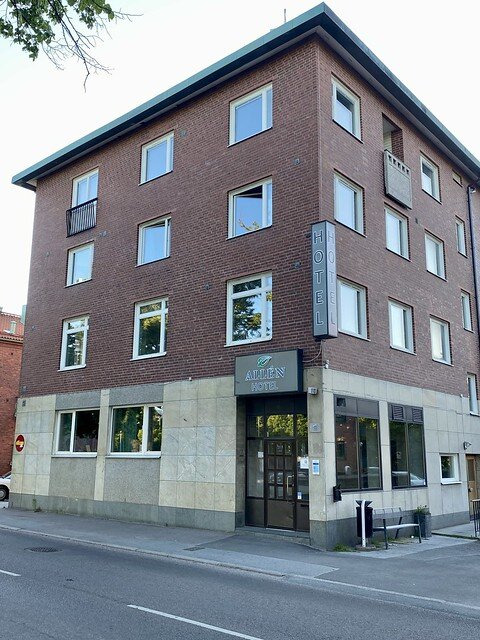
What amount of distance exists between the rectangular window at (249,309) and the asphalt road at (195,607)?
626cm

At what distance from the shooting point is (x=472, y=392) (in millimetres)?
22016

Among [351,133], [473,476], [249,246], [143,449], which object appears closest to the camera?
[249,246]

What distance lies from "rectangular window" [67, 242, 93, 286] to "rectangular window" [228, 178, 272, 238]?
6467 mm

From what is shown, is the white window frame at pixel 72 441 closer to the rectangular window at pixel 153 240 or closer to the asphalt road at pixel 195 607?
the rectangular window at pixel 153 240

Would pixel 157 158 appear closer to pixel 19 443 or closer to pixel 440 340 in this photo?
pixel 19 443

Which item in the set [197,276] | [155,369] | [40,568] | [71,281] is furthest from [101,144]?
[40,568]

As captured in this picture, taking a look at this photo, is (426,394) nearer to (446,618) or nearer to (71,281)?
Result: (446,618)

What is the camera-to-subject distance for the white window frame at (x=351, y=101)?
54.3ft

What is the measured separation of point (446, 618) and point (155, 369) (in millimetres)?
11460

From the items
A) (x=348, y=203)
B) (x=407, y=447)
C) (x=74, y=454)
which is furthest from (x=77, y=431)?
(x=348, y=203)

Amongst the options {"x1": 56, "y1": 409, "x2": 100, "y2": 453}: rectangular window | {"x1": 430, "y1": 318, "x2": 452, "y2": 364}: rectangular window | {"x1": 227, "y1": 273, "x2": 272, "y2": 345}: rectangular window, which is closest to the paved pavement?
{"x1": 56, "y1": 409, "x2": 100, "y2": 453}: rectangular window

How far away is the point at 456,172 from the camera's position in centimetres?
2333

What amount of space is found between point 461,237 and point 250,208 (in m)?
10.2

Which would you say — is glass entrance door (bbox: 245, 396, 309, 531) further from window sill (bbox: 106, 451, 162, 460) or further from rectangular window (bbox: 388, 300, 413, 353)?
rectangular window (bbox: 388, 300, 413, 353)
